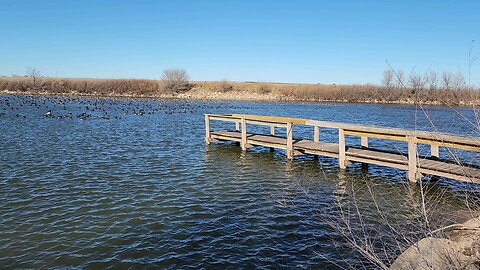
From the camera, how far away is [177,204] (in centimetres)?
1081

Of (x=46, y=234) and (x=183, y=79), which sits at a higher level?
(x=183, y=79)

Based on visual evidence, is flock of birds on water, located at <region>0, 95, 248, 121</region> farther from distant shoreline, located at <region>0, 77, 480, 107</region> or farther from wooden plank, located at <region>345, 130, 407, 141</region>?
wooden plank, located at <region>345, 130, 407, 141</region>

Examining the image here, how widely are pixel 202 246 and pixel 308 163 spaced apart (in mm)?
9852

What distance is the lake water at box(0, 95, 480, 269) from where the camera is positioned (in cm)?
768

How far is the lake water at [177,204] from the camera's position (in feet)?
25.2

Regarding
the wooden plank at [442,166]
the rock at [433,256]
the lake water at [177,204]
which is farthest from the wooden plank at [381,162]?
the rock at [433,256]

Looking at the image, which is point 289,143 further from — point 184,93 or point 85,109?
point 184,93

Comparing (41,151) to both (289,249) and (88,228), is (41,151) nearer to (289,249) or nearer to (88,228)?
(88,228)

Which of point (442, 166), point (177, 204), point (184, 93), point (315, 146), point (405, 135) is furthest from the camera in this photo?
point (184, 93)

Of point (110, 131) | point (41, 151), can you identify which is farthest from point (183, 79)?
point (41, 151)

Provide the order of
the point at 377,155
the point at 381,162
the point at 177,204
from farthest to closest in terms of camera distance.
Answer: the point at 377,155 < the point at 381,162 < the point at 177,204

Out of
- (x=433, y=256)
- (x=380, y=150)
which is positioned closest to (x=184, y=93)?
(x=380, y=150)

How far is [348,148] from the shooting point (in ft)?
55.1

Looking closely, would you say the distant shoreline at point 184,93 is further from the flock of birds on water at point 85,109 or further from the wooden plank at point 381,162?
the wooden plank at point 381,162
